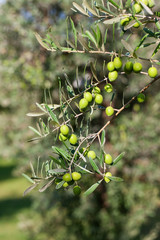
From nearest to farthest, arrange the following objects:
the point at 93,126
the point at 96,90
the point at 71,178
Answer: the point at 71,178 → the point at 96,90 → the point at 93,126

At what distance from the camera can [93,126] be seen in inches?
150

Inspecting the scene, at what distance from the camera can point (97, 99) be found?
799 mm

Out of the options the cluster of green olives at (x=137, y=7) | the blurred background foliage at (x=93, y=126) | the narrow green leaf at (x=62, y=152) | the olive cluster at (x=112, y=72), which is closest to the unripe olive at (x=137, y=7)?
the cluster of green olives at (x=137, y=7)

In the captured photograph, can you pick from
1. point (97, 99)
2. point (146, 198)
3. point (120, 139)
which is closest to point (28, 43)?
point (120, 139)

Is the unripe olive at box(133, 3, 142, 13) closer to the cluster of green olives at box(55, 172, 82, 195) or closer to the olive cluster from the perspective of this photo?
the olive cluster

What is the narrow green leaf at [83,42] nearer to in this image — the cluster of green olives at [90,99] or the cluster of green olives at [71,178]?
the cluster of green olives at [90,99]

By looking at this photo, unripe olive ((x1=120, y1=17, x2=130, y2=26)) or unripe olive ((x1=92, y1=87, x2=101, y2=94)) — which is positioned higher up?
unripe olive ((x1=120, y1=17, x2=130, y2=26))

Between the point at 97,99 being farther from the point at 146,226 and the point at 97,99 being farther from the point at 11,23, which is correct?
the point at 146,226

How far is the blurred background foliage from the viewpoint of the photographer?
3525mm

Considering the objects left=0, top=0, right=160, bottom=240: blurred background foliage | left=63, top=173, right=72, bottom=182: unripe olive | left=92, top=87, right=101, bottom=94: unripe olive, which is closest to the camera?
left=63, top=173, right=72, bottom=182: unripe olive

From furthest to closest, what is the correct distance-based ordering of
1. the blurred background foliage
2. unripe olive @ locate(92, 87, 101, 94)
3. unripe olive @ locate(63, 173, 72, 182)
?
the blurred background foliage, unripe olive @ locate(92, 87, 101, 94), unripe olive @ locate(63, 173, 72, 182)

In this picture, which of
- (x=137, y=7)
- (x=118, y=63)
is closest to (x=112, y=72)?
(x=118, y=63)

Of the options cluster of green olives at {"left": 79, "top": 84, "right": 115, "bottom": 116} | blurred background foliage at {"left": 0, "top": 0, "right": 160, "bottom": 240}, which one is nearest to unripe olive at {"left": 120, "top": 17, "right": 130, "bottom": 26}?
cluster of green olives at {"left": 79, "top": 84, "right": 115, "bottom": 116}

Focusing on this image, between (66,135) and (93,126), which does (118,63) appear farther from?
(93,126)
